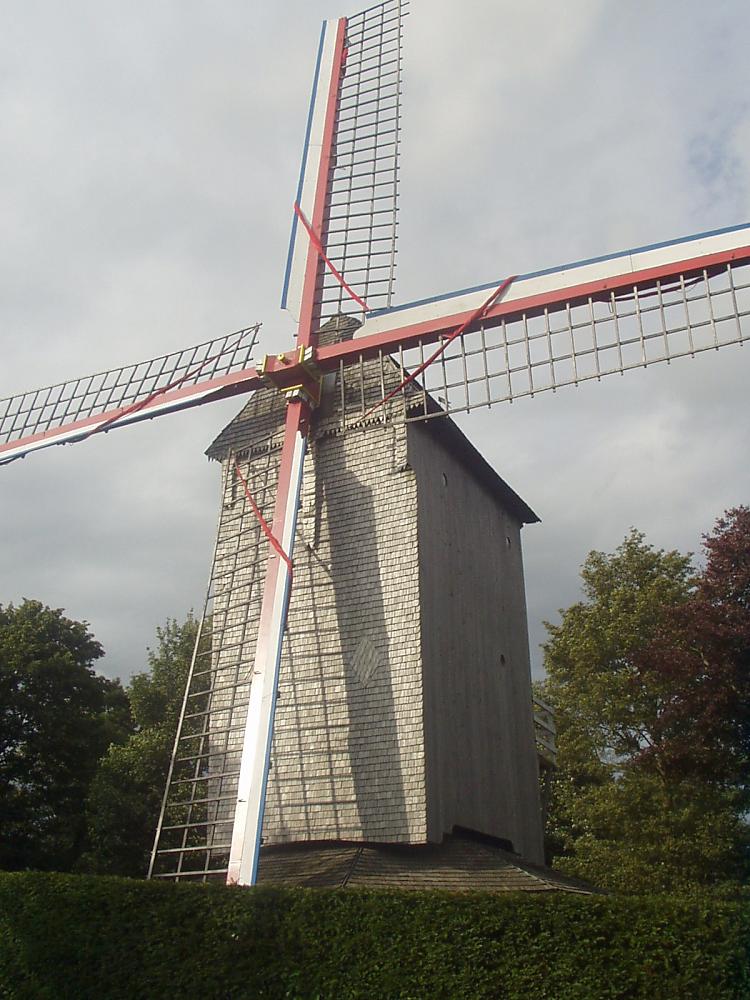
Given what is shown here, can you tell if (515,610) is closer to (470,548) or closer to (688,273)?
(470,548)

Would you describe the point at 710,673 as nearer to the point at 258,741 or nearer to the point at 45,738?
the point at 258,741

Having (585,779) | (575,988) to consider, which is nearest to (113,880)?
(575,988)

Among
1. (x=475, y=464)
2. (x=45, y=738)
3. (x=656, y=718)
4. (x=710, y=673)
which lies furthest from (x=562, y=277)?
(x=45, y=738)

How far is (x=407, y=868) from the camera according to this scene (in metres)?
12.4

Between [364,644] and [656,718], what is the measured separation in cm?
1021

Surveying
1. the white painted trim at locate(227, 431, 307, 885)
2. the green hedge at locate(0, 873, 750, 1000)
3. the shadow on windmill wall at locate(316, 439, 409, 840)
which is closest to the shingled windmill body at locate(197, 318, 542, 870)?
the shadow on windmill wall at locate(316, 439, 409, 840)

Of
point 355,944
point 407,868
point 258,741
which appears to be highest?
point 258,741

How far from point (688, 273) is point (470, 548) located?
570 centimetres

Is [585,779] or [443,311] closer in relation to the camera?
[443,311]

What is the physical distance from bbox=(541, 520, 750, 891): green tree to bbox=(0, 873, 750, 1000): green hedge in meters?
11.4

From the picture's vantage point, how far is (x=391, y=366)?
14.9 metres

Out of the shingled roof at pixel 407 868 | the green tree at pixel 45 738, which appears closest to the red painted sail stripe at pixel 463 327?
the shingled roof at pixel 407 868

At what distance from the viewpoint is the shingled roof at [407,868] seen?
465 inches

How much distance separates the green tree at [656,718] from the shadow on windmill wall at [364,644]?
8.90 metres
